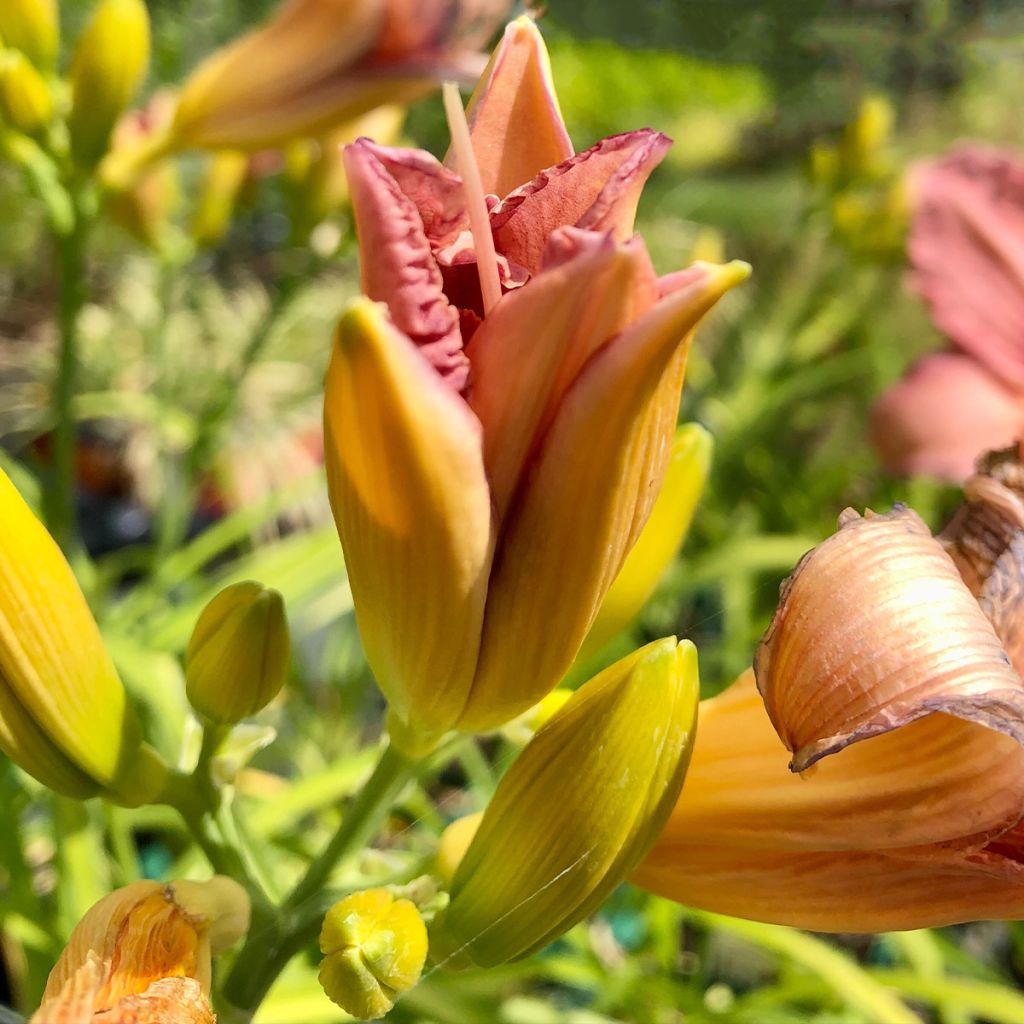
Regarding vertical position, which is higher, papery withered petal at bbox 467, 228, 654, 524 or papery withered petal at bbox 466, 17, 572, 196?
papery withered petal at bbox 466, 17, 572, 196

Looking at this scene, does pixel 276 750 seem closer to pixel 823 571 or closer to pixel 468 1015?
pixel 468 1015

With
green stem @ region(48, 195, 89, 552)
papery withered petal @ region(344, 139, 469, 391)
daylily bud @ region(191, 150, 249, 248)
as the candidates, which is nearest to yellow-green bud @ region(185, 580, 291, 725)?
papery withered petal @ region(344, 139, 469, 391)

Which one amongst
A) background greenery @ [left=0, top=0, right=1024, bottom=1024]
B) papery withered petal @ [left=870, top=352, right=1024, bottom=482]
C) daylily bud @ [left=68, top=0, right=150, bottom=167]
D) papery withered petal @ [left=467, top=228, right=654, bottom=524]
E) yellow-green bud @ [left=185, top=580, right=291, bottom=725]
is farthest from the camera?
papery withered petal @ [left=870, top=352, right=1024, bottom=482]

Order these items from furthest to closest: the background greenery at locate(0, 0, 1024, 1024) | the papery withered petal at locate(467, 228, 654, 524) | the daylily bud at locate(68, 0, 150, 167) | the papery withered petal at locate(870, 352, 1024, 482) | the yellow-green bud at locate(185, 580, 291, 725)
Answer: the papery withered petal at locate(870, 352, 1024, 482) < the background greenery at locate(0, 0, 1024, 1024) < the daylily bud at locate(68, 0, 150, 167) < the yellow-green bud at locate(185, 580, 291, 725) < the papery withered petal at locate(467, 228, 654, 524)

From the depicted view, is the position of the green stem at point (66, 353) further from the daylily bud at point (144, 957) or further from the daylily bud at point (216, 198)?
the daylily bud at point (144, 957)

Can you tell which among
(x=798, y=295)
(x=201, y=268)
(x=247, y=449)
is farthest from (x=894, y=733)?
(x=201, y=268)

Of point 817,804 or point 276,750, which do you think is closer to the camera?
point 817,804

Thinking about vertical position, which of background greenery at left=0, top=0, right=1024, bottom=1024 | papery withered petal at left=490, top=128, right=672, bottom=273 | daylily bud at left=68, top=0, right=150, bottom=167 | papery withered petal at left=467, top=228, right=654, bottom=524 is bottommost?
background greenery at left=0, top=0, right=1024, bottom=1024

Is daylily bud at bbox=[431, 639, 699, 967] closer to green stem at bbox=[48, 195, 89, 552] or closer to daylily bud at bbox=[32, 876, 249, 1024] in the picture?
daylily bud at bbox=[32, 876, 249, 1024]
